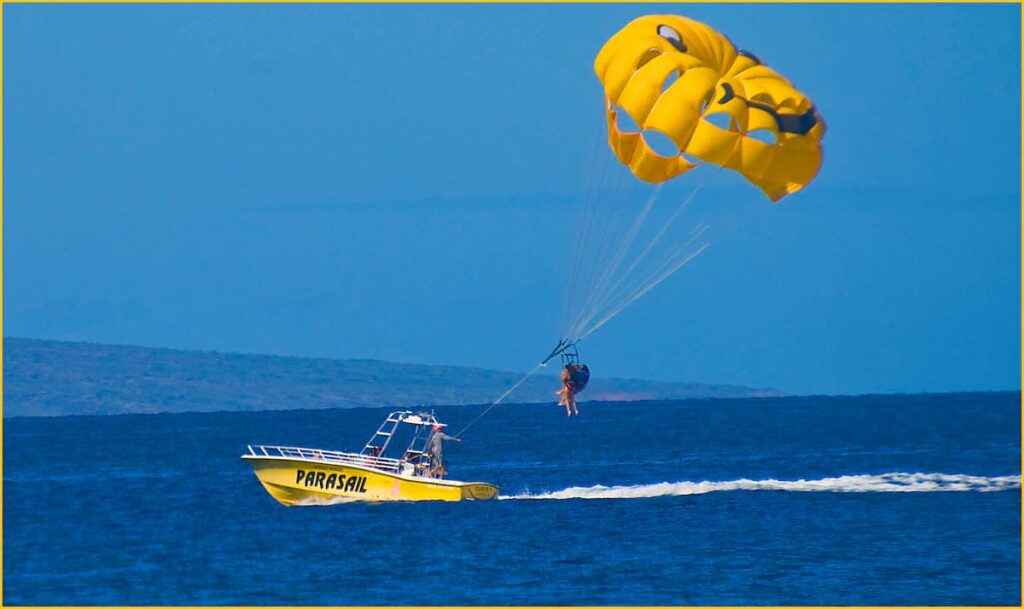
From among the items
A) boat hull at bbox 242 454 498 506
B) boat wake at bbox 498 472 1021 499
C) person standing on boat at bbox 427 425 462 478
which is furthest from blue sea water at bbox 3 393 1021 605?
person standing on boat at bbox 427 425 462 478

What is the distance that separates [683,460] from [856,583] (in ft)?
119

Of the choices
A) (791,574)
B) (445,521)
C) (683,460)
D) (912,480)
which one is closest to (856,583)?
(791,574)

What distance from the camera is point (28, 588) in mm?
29719

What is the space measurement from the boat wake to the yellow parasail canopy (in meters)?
14.9

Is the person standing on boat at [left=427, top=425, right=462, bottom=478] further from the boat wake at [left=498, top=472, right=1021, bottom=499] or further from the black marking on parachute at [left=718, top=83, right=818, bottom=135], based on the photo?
the black marking on parachute at [left=718, top=83, right=818, bottom=135]

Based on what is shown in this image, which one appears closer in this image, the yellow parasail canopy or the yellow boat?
the yellow parasail canopy

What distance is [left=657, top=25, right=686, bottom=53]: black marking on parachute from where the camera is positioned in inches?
1204

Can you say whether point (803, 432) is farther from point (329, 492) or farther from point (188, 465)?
point (329, 492)

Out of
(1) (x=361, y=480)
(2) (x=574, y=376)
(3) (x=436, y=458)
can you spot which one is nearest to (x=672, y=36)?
(2) (x=574, y=376)

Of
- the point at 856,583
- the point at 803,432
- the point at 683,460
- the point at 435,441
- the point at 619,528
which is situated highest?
the point at 803,432

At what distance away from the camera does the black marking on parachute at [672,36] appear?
3058 centimetres

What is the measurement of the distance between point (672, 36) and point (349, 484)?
45.0ft

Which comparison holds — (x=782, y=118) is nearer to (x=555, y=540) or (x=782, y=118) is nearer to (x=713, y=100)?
(x=713, y=100)

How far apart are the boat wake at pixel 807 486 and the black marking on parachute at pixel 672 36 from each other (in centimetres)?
1609
